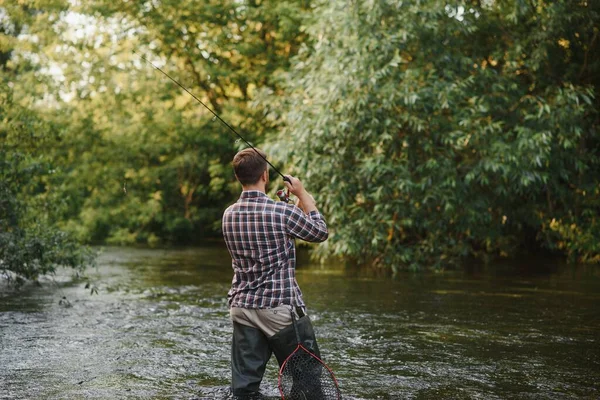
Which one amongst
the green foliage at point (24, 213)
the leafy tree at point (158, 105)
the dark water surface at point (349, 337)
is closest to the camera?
the dark water surface at point (349, 337)

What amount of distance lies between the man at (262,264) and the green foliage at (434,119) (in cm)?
812

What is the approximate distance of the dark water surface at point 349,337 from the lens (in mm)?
5863

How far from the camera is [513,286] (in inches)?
510

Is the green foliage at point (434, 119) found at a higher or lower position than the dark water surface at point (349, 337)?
higher

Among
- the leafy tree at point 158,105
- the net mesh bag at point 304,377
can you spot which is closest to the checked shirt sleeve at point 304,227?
the net mesh bag at point 304,377

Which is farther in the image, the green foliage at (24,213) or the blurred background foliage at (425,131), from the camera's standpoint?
the blurred background foliage at (425,131)

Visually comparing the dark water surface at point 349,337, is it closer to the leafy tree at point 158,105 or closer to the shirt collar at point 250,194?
the shirt collar at point 250,194

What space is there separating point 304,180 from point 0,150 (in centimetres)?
541

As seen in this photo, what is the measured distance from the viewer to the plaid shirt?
481cm

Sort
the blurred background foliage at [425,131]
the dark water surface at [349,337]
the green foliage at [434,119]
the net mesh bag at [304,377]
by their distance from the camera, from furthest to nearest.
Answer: the green foliage at [434,119] → the blurred background foliage at [425,131] → the dark water surface at [349,337] → the net mesh bag at [304,377]

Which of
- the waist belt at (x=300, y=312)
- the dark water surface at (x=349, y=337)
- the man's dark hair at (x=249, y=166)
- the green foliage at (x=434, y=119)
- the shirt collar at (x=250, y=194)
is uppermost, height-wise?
the green foliage at (x=434, y=119)

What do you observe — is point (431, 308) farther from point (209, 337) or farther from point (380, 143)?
point (380, 143)

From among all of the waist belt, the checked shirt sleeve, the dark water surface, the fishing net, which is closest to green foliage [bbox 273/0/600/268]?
the dark water surface

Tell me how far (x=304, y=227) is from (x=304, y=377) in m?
0.90
